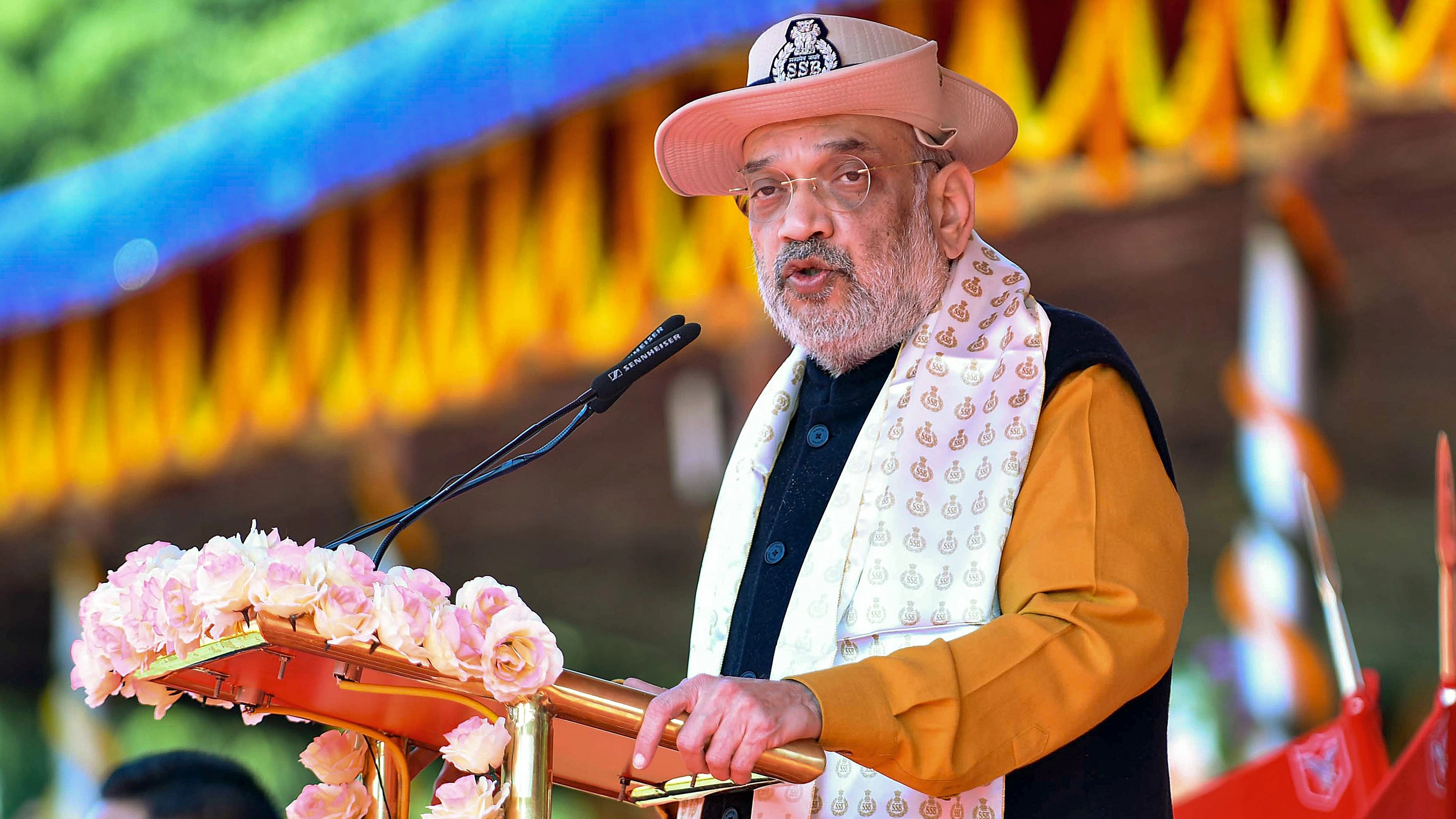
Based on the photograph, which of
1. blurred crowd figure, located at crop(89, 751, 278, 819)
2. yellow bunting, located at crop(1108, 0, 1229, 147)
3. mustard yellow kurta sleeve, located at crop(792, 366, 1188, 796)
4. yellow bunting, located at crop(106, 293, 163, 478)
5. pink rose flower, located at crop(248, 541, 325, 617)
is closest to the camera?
pink rose flower, located at crop(248, 541, 325, 617)

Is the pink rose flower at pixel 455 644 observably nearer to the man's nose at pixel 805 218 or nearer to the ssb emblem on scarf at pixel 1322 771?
the man's nose at pixel 805 218

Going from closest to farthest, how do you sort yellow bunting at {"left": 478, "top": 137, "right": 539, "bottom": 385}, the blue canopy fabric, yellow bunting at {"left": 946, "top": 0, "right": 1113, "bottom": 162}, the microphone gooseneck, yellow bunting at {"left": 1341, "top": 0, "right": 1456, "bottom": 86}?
the microphone gooseneck, yellow bunting at {"left": 1341, "top": 0, "right": 1456, "bottom": 86}, yellow bunting at {"left": 946, "top": 0, "right": 1113, "bottom": 162}, the blue canopy fabric, yellow bunting at {"left": 478, "top": 137, "right": 539, "bottom": 385}

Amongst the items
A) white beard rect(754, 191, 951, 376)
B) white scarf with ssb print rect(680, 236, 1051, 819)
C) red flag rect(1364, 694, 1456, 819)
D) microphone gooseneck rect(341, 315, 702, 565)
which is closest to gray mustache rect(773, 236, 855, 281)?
white beard rect(754, 191, 951, 376)

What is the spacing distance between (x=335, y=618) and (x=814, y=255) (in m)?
1.07

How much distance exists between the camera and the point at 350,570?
1.25 meters

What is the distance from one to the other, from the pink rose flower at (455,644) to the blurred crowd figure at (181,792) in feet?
4.32

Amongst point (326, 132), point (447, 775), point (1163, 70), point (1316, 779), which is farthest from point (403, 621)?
point (326, 132)

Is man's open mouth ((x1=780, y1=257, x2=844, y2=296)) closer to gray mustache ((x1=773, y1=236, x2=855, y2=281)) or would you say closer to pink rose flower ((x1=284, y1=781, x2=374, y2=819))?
gray mustache ((x1=773, y1=236, x2=855, y2=281))

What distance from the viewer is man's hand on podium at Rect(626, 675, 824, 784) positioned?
1.29 metres

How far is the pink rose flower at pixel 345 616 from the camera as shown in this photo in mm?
1221

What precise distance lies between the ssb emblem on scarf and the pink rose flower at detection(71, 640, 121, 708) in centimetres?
233

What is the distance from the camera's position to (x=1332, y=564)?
3.61 metres

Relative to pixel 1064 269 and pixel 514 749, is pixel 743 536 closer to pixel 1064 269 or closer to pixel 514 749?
pixel 514 749

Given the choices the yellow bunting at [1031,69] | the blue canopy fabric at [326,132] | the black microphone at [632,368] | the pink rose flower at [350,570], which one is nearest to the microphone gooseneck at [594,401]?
the black microphone at [632,368]
